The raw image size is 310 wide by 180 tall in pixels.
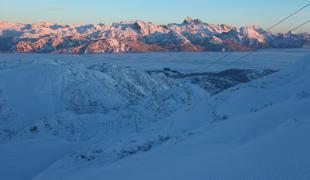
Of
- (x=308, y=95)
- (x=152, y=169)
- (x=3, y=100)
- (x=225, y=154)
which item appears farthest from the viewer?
(x=3, y=100)

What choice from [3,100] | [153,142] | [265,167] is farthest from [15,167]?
[3,100]

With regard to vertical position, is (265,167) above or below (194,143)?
above

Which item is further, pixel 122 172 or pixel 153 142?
pixel 153 142

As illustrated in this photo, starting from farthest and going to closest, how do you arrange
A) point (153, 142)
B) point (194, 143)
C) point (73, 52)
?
point (73, 52) → point (153, 142) → point (194, 143)

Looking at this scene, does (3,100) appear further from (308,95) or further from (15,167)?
(308,95)

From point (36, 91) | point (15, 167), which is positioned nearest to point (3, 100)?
point (36, 91)

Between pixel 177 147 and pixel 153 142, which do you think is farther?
pixel 153 142

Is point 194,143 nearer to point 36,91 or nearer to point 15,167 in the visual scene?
point 15,167
